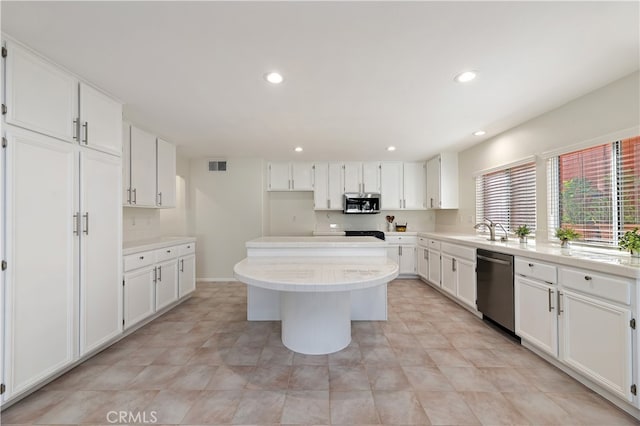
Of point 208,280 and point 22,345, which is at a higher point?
point 22,345

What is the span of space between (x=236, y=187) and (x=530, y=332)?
4441 millimetres

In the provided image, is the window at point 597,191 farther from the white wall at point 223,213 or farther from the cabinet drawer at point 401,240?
the white wall at point 223,213

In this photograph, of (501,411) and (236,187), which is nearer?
(501,411)

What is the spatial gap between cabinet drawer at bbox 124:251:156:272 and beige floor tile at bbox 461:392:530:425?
9.87 feet

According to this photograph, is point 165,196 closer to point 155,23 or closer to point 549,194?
point 155,23

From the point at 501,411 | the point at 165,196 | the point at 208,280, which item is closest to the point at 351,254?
the point at 501,411

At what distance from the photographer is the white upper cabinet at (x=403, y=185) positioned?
205 inches

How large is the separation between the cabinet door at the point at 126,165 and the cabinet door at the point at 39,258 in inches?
38.5

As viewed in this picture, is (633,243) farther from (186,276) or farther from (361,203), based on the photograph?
(186,276)

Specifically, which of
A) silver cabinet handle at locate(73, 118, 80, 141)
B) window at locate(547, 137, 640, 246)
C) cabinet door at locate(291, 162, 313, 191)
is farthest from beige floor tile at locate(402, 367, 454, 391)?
cabinet door at locate(291, 162, 313, 191)

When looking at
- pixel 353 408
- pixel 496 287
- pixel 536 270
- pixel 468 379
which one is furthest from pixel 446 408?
pixel 496 287

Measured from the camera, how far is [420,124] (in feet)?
10.2

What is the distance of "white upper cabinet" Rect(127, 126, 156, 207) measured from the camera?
3.04m

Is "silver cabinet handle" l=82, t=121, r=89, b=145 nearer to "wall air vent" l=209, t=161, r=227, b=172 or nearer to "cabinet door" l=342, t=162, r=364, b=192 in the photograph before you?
"wall air vent" l=209, t=161, r=227, b=172
